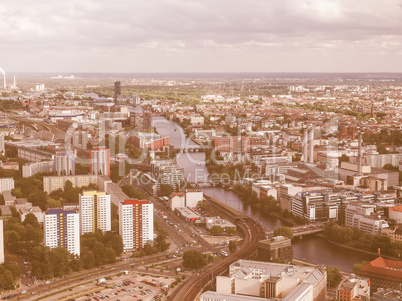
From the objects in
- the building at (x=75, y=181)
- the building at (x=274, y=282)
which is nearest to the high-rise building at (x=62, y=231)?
the building at (x=274, y=282)

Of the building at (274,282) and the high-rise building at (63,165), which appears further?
the high-rise building at (63,165)

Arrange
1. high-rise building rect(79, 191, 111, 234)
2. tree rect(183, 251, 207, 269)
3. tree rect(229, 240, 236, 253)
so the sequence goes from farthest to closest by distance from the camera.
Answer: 1. high-rise building rect(79, 191, 111, 234)
2. tree rect(229, 240, 236, 253)
3. tree rect(183, 251, 207, 269)

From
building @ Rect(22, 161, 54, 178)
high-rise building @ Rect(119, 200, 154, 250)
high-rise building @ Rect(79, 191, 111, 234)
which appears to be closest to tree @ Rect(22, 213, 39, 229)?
high-rise building @ Rect(79, 191, 111, 234)

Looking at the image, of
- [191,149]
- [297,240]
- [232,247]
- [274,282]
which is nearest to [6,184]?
[232,247]

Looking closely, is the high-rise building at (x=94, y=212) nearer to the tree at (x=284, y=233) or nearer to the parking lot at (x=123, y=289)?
the parking lot at (x=123, y=289)

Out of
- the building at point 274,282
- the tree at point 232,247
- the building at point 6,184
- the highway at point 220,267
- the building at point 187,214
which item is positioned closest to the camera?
the building at point 274,282

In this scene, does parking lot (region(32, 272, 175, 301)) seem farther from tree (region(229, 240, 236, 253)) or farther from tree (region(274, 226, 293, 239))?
tree (region(274, 226, 293, 239))

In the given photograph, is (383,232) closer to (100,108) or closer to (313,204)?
(313,204)
